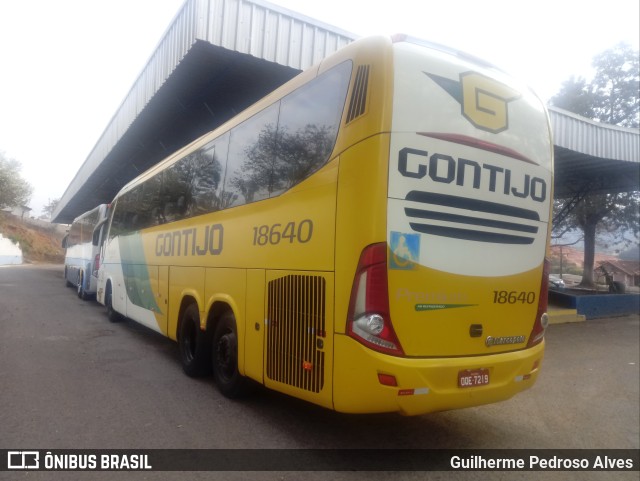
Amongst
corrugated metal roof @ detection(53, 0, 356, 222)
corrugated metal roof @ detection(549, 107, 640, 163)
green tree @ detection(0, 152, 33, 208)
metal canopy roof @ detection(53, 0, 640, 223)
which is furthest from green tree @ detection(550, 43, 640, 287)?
green tree @ detection(0, 152, 33, 208)

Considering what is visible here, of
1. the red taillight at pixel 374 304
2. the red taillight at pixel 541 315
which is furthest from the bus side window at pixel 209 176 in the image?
the red taillight at pixel 541 315

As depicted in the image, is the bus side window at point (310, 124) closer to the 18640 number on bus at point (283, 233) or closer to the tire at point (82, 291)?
the 18640 number on bus at point (283, 233)

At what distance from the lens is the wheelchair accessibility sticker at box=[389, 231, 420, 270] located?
3.61 metres

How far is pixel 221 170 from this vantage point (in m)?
6.07

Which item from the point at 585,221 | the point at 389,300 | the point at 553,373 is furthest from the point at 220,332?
the point at 585,221

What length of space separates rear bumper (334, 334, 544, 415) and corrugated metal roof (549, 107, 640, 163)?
989cm

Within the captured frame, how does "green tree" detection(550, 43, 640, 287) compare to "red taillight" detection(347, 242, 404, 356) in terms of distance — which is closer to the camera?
"red taillight" detection(347, 242, 404, 356)

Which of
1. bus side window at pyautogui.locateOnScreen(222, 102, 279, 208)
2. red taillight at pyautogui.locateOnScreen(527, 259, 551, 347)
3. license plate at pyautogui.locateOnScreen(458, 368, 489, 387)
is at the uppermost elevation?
bus side window at pyautogui.locateOnScreen(222, 102, 279, 208)

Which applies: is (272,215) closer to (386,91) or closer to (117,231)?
(386,91)

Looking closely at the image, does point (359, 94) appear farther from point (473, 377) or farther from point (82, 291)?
point (82, 291)

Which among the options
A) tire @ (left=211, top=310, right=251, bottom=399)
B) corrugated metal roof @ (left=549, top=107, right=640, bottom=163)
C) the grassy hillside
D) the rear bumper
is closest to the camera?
the rear bumper

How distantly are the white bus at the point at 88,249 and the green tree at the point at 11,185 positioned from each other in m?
32.0

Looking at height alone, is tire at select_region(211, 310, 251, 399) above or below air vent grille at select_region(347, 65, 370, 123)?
below

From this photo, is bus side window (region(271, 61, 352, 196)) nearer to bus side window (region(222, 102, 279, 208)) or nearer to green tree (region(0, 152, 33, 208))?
bus side window (region(222, 102, 279, 208))
